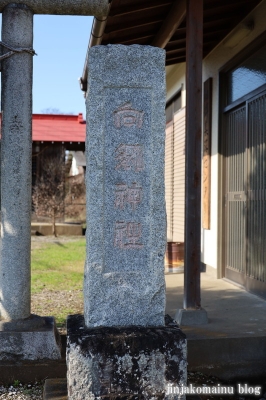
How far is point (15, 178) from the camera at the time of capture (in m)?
5.02

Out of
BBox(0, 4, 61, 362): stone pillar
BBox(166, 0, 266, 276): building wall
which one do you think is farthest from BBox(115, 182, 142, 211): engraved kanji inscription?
BBox(166, 0, 266, 276): building wall

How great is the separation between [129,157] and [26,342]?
217cm

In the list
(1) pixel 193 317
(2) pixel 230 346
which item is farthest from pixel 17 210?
(2) pixel 230 346

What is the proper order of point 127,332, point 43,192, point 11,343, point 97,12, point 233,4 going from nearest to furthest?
point 127,332 < point 11,343 < point 97,12 < point 233,4 < point 43,192

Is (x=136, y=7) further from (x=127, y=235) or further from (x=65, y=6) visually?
(x=127, y=235)

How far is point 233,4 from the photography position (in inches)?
275

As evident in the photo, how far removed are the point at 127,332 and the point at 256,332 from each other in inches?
73.8

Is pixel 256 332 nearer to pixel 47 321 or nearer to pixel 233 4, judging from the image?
pixel 47 321

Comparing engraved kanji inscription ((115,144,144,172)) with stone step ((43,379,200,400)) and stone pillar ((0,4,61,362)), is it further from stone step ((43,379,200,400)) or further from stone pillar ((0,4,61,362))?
stone step ((43,379,200,400))

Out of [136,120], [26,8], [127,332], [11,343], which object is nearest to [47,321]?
[11,343]

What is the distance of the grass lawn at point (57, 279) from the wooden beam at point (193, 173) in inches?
69.8

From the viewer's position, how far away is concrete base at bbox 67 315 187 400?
3689 millimetres

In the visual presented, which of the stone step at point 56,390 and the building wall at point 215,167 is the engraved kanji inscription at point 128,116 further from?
the building wall at point 215,167

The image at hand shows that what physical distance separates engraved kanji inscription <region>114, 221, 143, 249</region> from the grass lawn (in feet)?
9.39
